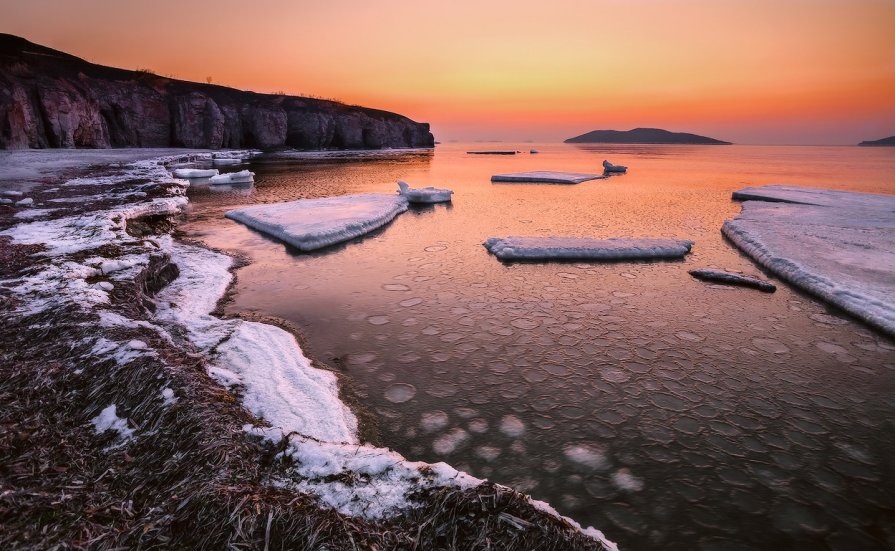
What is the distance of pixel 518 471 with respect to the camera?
333 centimetres

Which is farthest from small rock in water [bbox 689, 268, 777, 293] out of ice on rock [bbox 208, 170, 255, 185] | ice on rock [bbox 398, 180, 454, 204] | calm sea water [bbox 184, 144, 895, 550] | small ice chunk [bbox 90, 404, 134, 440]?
ice on rock [bbox 208, 170, 255, 185]

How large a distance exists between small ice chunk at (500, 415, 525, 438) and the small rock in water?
6.16 meters

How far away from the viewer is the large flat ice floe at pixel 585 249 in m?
9.48

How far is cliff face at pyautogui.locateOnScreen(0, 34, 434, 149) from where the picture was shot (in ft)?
123

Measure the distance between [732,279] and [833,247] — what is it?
13.8ft

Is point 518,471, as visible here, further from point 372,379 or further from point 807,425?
point 807,425

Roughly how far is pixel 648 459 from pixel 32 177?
25001 millimetres

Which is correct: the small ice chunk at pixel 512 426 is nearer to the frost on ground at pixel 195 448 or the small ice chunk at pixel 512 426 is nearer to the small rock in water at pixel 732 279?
the frost on ground at pixel 195 448

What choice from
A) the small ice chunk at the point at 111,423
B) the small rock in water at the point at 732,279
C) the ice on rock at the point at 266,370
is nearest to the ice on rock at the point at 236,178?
the ice on rock at the point at 266,370

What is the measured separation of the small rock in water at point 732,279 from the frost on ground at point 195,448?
6832 mm

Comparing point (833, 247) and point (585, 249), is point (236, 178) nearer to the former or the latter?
point (585, 249)

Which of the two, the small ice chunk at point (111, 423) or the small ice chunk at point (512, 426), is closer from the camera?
the small ice chunk at point (111, 423)

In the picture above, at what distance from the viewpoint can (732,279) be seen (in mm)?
7938

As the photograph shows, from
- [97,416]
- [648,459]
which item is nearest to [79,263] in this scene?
[97,416]
